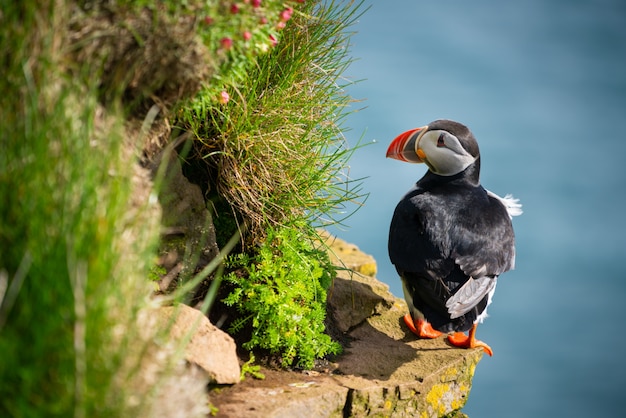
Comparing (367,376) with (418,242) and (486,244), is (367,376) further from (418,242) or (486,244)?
(486,244)

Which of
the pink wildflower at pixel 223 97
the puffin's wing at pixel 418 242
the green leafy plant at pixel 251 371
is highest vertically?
the pink wildflower at pixel 223 97

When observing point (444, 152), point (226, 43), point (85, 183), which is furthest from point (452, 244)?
point (85, 183)

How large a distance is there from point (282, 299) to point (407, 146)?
173 centimetres

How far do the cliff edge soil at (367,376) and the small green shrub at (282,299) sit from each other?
184 millimetres

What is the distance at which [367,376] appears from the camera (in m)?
4.68

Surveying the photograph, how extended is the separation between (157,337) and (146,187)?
0.90m

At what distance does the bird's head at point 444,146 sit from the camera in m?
5.23

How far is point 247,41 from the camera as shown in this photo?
135 inches

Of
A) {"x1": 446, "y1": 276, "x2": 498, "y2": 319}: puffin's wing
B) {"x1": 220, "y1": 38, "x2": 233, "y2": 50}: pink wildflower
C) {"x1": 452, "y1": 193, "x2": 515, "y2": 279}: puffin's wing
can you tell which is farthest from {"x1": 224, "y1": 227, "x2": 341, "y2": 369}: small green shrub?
{"x1": 220, "y1": 38, "x2": 233, "y2": 50}: pink wildflower

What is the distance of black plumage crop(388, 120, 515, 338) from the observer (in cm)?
477

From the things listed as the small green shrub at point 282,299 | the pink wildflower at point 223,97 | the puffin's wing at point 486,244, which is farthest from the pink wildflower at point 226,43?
the puffin's wing at point 486,244

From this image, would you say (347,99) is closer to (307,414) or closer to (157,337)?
(307,414)

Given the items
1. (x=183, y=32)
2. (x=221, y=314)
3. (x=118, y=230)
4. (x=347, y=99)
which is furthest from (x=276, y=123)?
(x=118, y=230)

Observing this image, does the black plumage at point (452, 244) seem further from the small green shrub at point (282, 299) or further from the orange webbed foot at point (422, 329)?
the small green shrub at point (282, 299)
